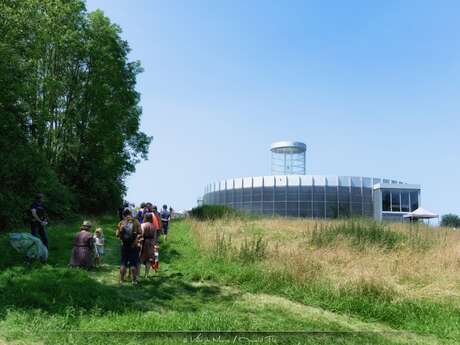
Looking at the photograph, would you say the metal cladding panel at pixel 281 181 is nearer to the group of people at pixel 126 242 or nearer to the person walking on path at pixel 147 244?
the group of people at pixel 126 242

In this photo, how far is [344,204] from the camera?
5772cm

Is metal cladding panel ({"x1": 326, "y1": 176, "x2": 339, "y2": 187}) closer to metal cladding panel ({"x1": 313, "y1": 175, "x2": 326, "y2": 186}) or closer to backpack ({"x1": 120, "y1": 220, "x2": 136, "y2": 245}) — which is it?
metal cladding panel ({"x1": 313, "y1": 175, "x2": 326, "y2": 186})

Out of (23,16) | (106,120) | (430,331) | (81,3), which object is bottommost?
(430,331)

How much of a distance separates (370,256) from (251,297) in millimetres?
3987

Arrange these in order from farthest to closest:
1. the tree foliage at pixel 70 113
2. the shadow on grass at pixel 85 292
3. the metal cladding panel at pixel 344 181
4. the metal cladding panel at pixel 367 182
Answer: the metal cladding panel at pixel 367 182 → the metal cladding panel at pixel 344 181 → the tree foliage at pixel 70 113 → the shadow on grass at pixel 85 292

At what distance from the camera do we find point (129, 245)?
10.1 m

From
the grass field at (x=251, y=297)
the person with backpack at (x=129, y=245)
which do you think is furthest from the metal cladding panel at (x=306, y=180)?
the person with backpack at (x=129, y=245)

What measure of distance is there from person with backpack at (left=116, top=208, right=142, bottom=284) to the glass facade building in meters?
47.4

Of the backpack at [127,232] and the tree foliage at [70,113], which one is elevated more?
the tree foliage at [70,113]

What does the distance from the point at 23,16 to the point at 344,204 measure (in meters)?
46.3

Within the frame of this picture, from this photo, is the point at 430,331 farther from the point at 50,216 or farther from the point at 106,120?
the point at 106,120

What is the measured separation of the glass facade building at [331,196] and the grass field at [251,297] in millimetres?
44679

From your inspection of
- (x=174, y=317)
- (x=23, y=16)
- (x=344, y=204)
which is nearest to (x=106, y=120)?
(x=23, y=16)

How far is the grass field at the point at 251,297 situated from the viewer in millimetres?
6535
